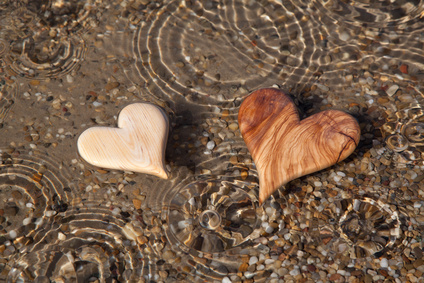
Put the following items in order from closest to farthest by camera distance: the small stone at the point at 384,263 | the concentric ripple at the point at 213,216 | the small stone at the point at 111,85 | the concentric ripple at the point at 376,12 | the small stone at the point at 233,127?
the small stone at the point at 384,263 → the concentric ripple at the point at 213,216 → the small stone at the point at 233,127 → the small stone at the point at 111,85 → the concentric ripple at the point at 376,12

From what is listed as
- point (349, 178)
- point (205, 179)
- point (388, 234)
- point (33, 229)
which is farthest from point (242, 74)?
point (33, 229)

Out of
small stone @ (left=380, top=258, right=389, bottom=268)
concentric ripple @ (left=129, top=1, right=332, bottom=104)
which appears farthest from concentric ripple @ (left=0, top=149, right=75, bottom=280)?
small stone @ (left=380, top=258, right=389, bottom=268)

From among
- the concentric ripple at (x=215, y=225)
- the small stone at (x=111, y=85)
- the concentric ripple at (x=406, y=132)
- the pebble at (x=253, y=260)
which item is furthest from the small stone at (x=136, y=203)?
the concentric ripple at (x=406, y=132)

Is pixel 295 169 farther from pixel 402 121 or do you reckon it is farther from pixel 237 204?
pixel 402 121

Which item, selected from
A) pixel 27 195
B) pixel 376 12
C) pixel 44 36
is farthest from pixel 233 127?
pixel 44 36

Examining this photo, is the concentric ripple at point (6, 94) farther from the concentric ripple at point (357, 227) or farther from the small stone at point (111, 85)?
the concentric ripple at point (357, 227)

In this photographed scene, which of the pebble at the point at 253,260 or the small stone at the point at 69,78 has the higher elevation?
the small stone at the point at 69,78

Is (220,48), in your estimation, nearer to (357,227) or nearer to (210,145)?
(210,145)
